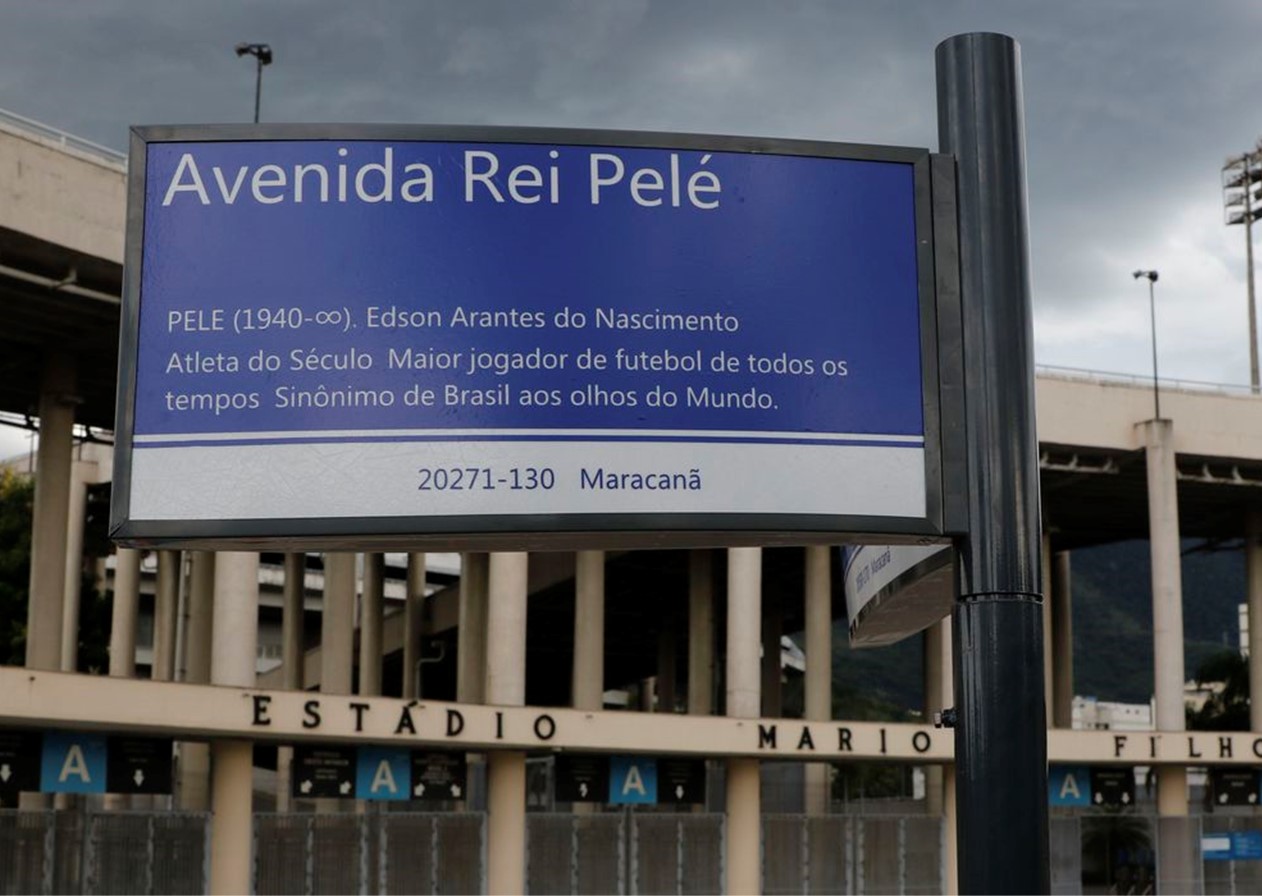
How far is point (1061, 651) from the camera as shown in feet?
220

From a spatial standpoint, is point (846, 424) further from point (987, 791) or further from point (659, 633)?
point (659, 633)

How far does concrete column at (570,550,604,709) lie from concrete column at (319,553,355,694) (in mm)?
7595

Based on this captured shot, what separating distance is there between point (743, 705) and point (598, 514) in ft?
124

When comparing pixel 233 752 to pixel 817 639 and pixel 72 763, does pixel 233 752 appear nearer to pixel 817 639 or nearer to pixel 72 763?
pixel 72 763

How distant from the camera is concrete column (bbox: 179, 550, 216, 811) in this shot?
163 feet

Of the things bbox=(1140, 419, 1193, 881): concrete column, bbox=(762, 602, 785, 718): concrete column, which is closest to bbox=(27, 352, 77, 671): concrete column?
bbox=(1140, 419, 1193, 881): concrete column

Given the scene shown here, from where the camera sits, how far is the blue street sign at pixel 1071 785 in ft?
163

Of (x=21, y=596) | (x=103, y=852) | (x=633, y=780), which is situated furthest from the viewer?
(x=21, y=596)

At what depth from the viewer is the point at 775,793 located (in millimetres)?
57562

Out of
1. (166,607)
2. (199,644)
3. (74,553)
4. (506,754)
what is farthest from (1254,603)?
(74,553)

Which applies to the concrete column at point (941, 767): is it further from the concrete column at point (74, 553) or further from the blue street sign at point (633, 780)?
the concrete column at point (74, 553)

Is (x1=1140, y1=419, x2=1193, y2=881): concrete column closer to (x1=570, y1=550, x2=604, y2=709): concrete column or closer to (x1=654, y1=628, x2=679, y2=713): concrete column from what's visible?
(x1=570, y1=550, x2=604, y2=709): concrete column

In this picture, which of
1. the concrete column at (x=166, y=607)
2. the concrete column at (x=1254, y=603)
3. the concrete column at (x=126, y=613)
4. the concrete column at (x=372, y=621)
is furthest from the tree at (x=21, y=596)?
the concrete column at (x=1254, y=603)

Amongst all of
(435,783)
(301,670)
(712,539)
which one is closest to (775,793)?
(301,670)
